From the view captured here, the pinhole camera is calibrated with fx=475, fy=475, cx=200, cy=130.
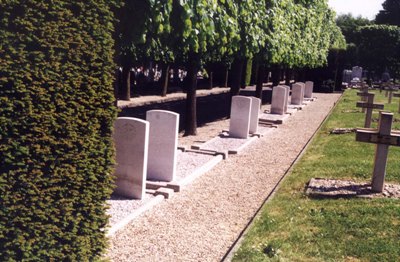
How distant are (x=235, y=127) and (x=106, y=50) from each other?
33.8 feet

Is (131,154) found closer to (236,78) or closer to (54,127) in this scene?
(54,127)

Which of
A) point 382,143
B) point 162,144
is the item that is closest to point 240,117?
point 162,144

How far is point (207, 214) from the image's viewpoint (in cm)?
748

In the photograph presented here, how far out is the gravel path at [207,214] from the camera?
235 inches

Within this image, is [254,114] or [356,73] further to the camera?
[356,73]

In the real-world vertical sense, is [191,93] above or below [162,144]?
above

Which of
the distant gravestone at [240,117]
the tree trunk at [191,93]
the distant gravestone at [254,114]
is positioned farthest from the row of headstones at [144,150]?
the distant gravestone at [254,114]

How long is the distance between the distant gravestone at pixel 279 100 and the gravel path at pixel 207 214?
8.77m

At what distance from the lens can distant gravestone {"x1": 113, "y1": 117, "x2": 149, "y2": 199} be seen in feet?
25.1

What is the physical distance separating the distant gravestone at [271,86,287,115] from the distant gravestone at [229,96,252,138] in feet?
23.8

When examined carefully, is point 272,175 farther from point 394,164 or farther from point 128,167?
point 128,167

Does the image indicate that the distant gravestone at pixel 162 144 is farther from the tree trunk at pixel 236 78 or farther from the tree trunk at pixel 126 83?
the tree trunk at pixel 126 83

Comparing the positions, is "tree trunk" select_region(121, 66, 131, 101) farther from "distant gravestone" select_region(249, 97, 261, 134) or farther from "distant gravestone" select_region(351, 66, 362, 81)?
"distant gravestone" select_region(351, 66, 362, 81)

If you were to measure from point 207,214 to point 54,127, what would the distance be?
3.93m
